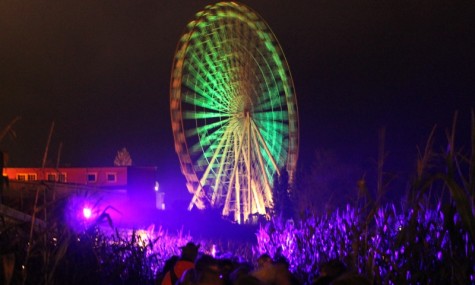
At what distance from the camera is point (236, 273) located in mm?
5527

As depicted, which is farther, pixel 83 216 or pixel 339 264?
pixel 83 216

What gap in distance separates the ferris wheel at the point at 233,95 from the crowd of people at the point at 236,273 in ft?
69.5

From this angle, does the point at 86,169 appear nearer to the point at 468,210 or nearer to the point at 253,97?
the point at 253,97

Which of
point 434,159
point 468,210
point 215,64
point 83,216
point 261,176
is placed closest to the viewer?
point 468,210

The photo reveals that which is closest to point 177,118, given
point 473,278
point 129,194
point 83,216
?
point 129,194

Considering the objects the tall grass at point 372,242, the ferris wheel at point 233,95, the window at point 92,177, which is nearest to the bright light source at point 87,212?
the tall grass at point 372,242

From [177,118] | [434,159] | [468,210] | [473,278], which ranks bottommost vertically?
[473,278]

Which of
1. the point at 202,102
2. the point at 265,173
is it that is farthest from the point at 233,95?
the point at 265,173

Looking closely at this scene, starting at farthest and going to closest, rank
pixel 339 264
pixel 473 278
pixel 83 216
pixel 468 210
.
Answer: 1. pixel 83 216
2. pixel 339 264
3. pixel 473 278
4. pixel 468 210

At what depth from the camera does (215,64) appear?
29.5 meters

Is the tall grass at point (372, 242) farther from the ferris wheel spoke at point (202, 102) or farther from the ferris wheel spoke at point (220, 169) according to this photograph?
the ferris wheel spoke at point (220, 169)

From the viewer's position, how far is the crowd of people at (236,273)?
392cm

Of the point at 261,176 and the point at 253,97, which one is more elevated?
the point at 253,97

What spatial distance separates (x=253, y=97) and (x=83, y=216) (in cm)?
2410
